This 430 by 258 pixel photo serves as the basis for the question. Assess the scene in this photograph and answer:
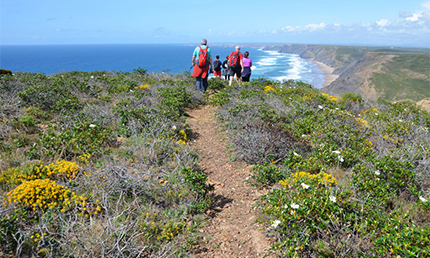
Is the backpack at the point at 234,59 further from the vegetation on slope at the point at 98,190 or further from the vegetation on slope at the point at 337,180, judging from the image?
the vegetation on slope at the point at 98,190

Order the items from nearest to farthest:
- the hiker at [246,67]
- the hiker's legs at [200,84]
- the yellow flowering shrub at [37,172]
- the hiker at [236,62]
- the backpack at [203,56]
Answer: the yellow flowering shrub at [37,172] → the backpack at [203,56] → the hiker's legs at [200,84] → the hiker at [236,62] → the hiker at [246,67]

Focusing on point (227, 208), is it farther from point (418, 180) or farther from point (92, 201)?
point (418, 180)

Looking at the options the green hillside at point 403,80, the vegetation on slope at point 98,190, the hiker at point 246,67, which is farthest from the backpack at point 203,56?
the green hillside at point 403,80

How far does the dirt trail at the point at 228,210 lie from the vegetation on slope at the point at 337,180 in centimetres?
23

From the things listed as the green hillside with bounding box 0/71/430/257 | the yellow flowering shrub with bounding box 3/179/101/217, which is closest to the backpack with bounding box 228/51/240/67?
the green hillside with bounding box 0/71/430/257

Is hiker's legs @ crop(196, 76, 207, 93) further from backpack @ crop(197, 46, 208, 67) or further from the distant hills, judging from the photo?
the distant hills

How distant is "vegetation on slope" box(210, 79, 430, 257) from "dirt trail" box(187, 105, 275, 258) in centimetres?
23

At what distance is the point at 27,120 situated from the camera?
17.9 feet

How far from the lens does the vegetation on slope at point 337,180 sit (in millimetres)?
2746

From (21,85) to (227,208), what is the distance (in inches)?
359

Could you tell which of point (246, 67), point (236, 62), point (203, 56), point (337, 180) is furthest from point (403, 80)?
point (337, 180)

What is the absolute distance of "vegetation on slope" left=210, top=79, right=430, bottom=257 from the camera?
9.01 feet

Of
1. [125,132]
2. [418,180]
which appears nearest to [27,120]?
[125,132]

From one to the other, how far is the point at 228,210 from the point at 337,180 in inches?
82.0
